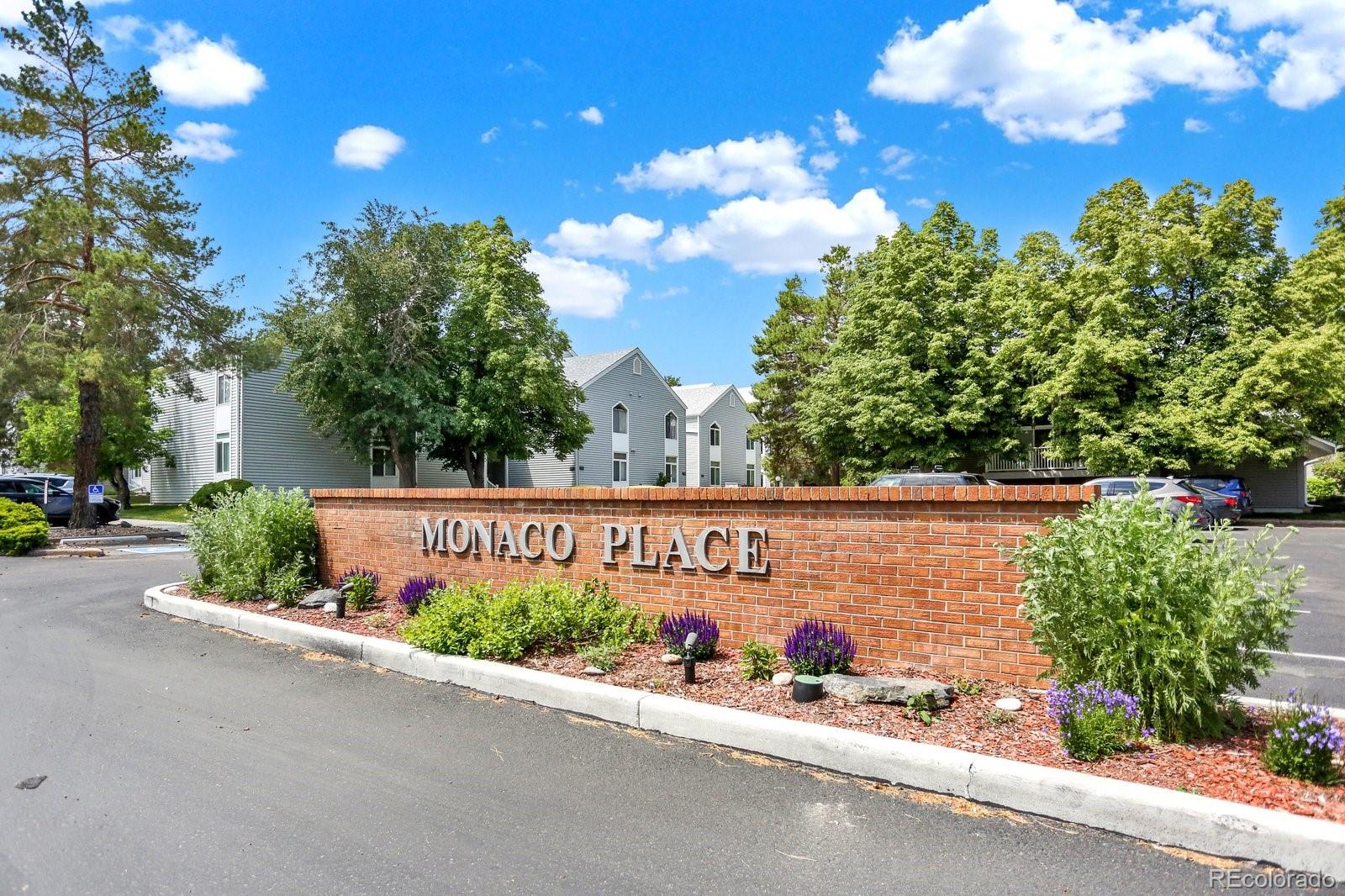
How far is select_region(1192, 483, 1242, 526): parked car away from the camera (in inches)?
914

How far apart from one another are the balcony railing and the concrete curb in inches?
1142

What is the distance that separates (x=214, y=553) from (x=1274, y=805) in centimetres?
1064

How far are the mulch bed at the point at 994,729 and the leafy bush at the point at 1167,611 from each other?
30 centimetres

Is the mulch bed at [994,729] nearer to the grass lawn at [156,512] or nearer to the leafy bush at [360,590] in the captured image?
the leafy bush at [360,590]

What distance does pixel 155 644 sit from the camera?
798cm

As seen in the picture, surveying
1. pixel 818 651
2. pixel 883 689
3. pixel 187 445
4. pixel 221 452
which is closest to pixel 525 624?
pixel 818 651

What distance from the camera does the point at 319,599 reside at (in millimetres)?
9000

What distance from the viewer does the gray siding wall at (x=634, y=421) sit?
41.0 m

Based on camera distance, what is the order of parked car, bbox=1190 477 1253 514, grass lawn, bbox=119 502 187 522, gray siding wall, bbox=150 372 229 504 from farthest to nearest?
gray siding wall, bbox=150 372 229 504 < grass lawn, bbox=119 502 187 522 < parked car, bbox=1190 477 1253 514

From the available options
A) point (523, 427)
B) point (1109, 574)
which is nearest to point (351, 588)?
point (1109, 574)

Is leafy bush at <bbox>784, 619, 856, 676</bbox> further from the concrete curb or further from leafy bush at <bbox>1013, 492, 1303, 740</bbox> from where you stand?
leafy bush at <bbox>1013, 492, 1303, 740</bbox>

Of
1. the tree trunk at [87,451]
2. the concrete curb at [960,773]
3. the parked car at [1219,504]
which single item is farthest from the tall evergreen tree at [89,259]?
the parked car at [1219,504]

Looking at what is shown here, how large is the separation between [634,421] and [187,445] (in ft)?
70.2

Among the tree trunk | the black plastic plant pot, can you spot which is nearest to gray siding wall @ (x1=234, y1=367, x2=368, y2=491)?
the tree trunk
